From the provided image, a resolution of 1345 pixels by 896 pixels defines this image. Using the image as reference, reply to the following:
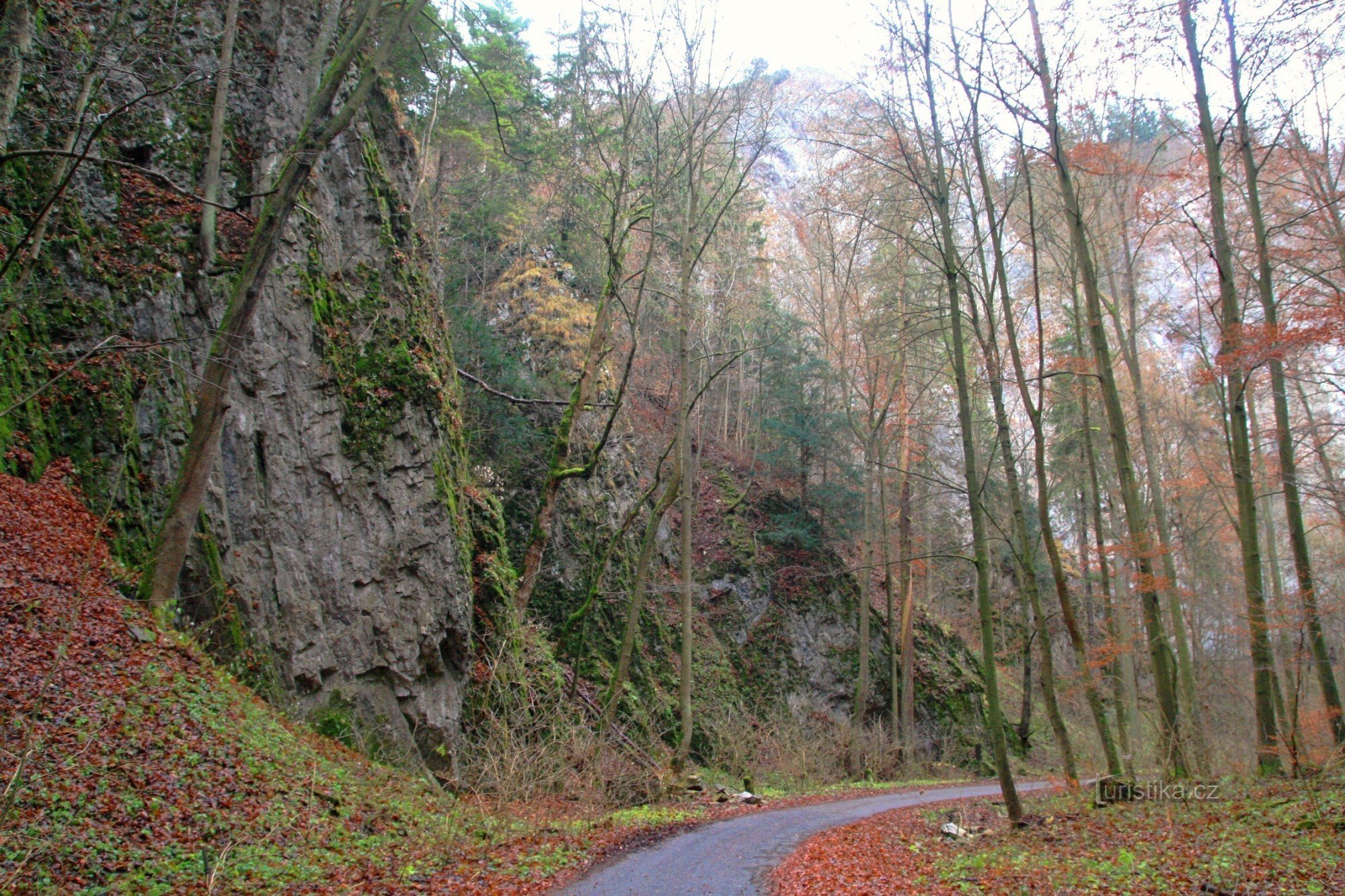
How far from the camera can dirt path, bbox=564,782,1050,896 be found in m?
6.18

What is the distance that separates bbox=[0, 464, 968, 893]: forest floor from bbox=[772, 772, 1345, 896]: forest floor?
2650mm

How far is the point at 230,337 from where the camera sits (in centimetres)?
720

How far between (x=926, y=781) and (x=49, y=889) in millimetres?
17984

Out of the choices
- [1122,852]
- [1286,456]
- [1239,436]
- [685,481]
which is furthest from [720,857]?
[1286,456]

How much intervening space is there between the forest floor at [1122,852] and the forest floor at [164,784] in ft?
8.69

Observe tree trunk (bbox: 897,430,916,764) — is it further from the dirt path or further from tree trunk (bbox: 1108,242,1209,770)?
the dirt path

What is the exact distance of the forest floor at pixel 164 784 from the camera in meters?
4.54

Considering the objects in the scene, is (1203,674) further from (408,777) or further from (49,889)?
(49,889)

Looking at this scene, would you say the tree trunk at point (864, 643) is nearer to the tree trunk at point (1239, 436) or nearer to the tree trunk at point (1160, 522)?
the tree trunk at point (1160, 522)

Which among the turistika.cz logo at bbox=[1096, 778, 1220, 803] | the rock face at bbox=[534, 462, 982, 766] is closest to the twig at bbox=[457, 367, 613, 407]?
the rock face at bbox=[534, 462, 982, 766]

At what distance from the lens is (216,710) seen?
6480mm

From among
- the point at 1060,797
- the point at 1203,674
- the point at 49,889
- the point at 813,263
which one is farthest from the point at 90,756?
the point at 1203,674

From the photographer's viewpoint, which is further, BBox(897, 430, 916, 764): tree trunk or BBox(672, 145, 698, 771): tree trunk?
BBox(897, 430, 916, 764): tree trunk

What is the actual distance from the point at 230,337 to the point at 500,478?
8.96m
